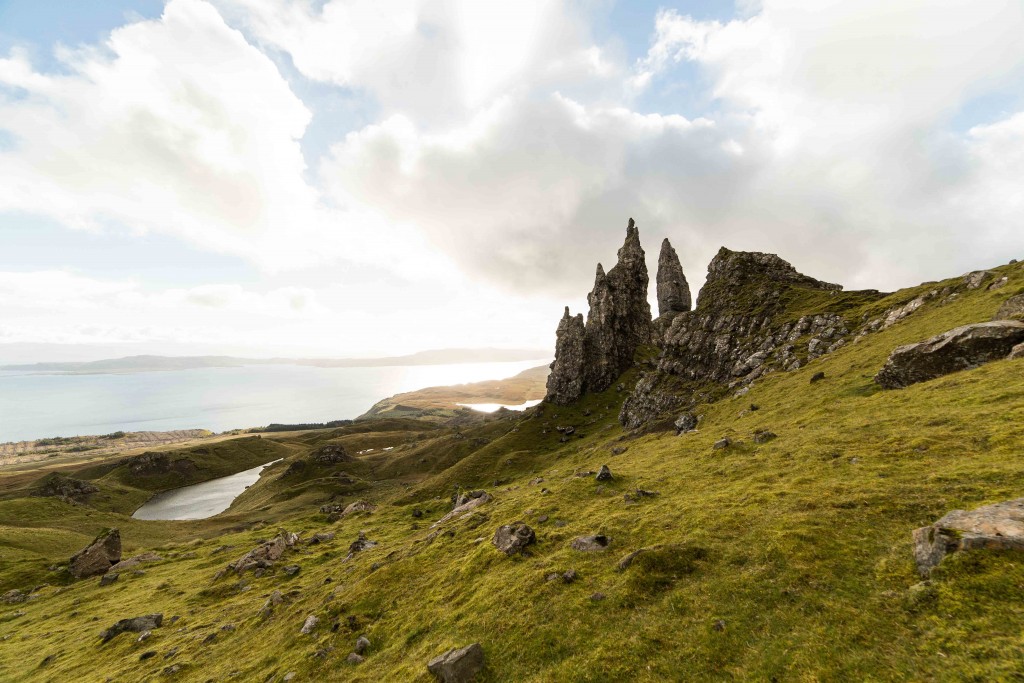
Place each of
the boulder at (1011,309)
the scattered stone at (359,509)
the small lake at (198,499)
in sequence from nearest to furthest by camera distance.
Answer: the boulder at (1011,309) → the scattered stone at (359,509) → the small lake at (198,499)

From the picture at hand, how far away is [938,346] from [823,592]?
4025 cm

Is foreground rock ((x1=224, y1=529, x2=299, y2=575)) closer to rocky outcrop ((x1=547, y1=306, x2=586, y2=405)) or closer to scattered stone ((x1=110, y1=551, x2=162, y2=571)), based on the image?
scattered stone ((x1=110, y1=551, x2=162, y2=571))

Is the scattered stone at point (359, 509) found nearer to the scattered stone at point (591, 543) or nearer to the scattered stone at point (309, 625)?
the scattered stone at point (309, 625)

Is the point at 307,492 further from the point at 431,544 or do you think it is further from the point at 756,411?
the point at 756,411

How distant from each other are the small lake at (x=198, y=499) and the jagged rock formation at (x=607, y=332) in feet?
405

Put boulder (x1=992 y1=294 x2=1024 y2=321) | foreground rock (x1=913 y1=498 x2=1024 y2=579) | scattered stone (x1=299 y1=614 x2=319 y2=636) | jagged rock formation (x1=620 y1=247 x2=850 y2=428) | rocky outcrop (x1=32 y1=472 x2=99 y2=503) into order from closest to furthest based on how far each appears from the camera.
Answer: foreground rock (x1=913 y1=498 x2=1024 y2=579) < scattered stone (x1=299 y1=614 x2=319 y2=636) < boulder (x1=992 y1=294 x2=1024 y2=321) < jagged rock formation (x1=620 y1=247 x2=850 y2=428) < rocky outcrop (x1=32 y1=472 x2=99 y2=503)

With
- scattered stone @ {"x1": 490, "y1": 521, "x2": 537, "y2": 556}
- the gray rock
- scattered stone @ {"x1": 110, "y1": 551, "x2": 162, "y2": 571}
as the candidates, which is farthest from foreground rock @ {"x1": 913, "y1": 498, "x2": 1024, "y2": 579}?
scattered stone @ {"x1": 110, "y1": 551, "x2": 162, "y2": 571}

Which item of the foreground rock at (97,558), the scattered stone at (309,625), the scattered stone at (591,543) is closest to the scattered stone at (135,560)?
the foreground rock at (97,558)

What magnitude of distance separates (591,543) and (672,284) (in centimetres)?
14184

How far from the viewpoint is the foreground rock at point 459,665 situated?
1778 centimetres

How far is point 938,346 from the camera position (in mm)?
39281

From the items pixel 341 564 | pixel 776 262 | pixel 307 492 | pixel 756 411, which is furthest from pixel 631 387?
pixel 307 492

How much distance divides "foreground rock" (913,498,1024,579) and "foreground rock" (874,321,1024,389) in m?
33.8

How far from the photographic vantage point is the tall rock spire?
14962cm
